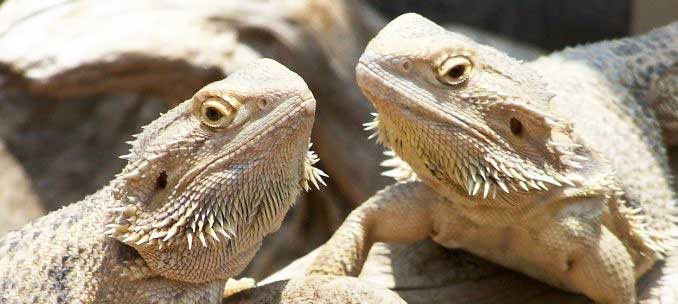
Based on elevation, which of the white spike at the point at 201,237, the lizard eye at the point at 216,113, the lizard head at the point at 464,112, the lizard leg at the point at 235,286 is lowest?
the lizard leg at the point at 235,286

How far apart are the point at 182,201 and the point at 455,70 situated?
85cm

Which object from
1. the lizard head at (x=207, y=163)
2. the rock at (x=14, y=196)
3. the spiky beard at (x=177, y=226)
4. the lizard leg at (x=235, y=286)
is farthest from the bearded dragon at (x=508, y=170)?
the rock at (x=14, y=196)

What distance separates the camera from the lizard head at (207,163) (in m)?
2.15

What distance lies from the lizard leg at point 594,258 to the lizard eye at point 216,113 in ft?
3.57

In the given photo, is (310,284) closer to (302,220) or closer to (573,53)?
(573,53)

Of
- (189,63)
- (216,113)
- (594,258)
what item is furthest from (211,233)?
(189,63)

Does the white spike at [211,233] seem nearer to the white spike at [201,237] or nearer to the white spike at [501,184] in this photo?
the white spike at [201,237]

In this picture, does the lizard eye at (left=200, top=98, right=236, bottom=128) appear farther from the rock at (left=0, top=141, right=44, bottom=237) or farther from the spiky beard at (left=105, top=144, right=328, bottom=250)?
the rock at (left=0, top=141, right=44, bottom=237)

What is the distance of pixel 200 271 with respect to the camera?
88.4 inches

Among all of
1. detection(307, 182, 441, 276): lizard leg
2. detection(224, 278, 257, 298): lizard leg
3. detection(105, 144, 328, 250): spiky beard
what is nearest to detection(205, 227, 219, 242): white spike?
detection(105, 144, 328, 250): spiky beard

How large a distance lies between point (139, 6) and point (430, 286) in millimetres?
2429

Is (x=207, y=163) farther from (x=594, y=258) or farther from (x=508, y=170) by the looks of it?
(x=594, y=258)

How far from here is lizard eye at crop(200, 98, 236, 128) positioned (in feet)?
7.04

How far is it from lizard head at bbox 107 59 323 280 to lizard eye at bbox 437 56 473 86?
47cm
